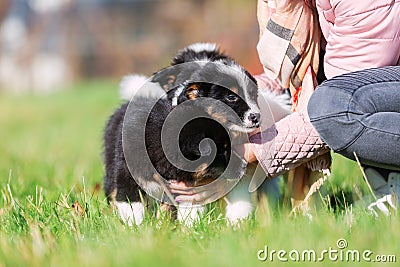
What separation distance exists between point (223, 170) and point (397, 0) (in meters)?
1.13

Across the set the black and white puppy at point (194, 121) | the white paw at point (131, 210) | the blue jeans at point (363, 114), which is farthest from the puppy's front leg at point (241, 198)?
the blue jeans at point (363, 114)

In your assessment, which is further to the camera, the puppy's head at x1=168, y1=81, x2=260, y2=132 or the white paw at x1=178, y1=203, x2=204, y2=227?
the puppy's head at x1=168, y1=81, x2=260, y2=132

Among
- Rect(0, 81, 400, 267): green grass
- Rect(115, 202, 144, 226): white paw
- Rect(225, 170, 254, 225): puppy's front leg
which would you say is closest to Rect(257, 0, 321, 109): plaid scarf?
Rect(225, 170, 254, 225): puppy's front leg

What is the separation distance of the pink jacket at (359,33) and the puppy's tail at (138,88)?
2.81 feet

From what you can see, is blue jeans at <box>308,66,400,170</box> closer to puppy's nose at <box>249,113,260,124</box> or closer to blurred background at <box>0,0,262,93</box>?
puppy's nose at <box>249,113,260,124</box>

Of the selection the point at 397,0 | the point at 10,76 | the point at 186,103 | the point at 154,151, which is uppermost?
the point at 397,0

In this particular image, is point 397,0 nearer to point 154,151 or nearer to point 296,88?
point 296,88

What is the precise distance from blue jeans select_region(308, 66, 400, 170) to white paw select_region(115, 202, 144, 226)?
0.91 metres

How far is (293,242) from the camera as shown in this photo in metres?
2.39

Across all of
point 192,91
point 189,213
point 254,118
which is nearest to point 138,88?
point 192,91

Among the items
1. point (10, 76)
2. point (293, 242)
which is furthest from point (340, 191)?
point (10, 76)

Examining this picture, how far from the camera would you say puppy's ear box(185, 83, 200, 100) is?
11.2 ft

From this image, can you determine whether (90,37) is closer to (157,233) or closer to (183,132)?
(183,132)

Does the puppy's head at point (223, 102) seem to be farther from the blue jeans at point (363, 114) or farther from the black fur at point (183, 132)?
the blue jeans at point (363, 114)
